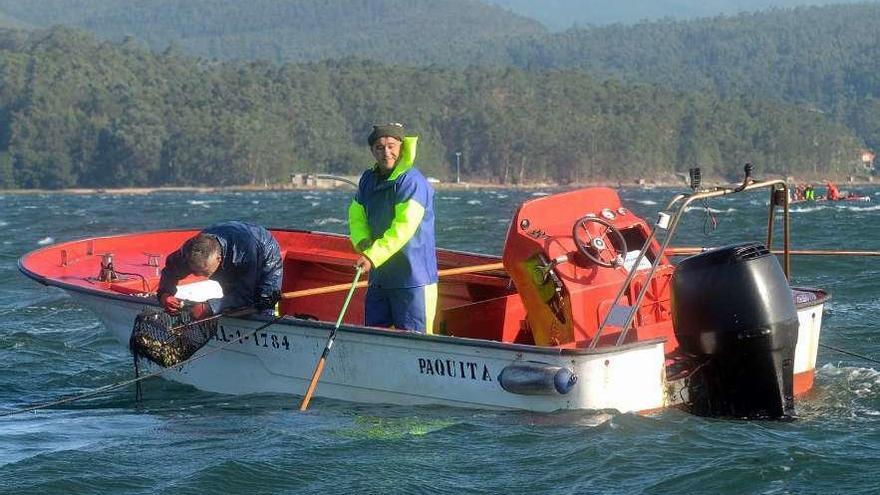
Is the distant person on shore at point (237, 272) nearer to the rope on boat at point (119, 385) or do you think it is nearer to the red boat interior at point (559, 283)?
the rope on boat at point (119, 385)

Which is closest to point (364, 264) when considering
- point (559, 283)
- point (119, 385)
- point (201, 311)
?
point (559, 283)

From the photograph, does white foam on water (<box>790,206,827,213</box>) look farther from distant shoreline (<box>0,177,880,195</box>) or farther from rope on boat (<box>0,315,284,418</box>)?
distant shoreline (<box>0,177,880,195</box>)

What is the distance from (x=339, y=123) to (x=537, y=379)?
487 feet

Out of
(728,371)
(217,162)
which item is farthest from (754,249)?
(217,162)

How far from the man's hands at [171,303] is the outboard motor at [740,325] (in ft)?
11.9

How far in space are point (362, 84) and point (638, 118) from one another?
31.0 meters

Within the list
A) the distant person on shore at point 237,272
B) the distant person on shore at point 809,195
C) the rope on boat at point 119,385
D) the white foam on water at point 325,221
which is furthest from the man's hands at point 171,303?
the white foam on water at point 325,221

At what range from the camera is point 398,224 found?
960cm

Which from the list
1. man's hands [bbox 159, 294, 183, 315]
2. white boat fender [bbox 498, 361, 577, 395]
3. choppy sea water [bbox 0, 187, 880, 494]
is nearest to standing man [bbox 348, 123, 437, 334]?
choppy sea water [bbox 0, 187, 880, 494]

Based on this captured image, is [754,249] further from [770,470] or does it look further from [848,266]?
[848,266]

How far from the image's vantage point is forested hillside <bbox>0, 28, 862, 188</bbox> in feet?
467

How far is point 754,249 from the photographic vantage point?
29.3ft

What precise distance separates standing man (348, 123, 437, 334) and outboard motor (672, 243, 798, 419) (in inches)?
68.7

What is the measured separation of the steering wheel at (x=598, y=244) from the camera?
9.76 meters
